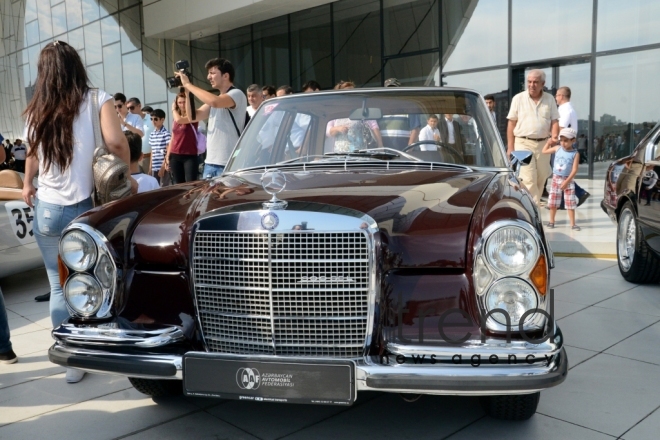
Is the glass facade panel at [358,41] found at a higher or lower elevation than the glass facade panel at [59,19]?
lower

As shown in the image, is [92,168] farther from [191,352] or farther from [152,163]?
[152,163]

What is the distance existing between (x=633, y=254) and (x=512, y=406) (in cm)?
315

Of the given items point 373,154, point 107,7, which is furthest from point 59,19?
point 373,154

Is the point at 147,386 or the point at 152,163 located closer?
the point at 147,386

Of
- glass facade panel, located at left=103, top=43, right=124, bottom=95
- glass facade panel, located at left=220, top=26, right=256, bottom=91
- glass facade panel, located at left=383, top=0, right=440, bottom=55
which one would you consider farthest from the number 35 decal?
glass facade panel, located at left=103, top=43, right=124, bottom=95

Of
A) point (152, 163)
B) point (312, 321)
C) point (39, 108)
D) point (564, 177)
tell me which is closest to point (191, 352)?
point (312, 321)

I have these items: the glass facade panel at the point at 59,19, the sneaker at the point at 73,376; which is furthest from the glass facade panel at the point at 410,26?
the glass facade panel at the point at 59,19

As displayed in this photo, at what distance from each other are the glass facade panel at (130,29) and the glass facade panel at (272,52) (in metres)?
5.38

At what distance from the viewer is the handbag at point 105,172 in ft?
11.6

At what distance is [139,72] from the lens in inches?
876

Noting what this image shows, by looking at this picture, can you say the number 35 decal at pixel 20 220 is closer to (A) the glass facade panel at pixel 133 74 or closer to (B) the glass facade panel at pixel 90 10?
(A) the glass facade panel at pixel 133 74

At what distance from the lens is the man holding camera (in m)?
5.52

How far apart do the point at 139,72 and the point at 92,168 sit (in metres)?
20.0

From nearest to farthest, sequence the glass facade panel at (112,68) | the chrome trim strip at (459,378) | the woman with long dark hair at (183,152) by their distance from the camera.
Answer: the chrome trim strip at (459,378) < the woman with long dark hair at (183,152) < the glass facade panel at (112,68)
